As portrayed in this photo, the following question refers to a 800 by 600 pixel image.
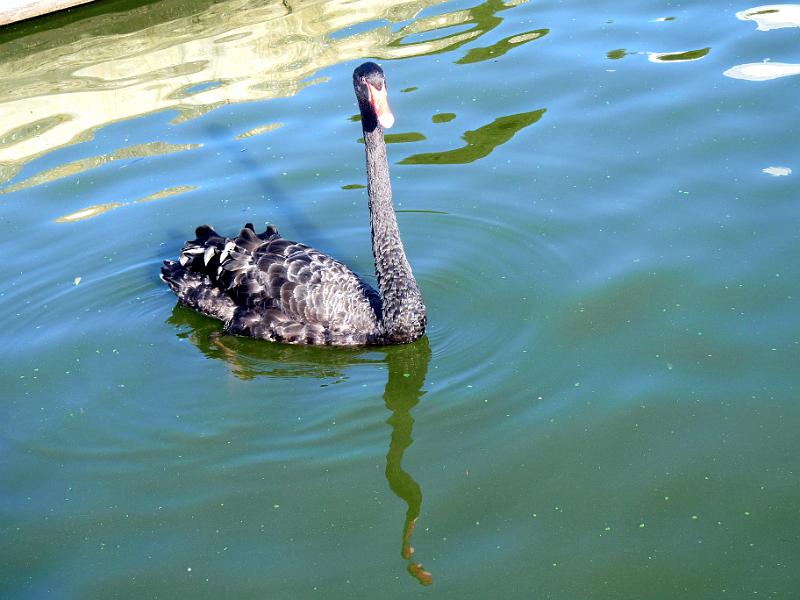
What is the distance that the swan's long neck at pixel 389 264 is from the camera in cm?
550

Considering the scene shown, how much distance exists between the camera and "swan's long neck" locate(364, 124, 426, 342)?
5.50 metres

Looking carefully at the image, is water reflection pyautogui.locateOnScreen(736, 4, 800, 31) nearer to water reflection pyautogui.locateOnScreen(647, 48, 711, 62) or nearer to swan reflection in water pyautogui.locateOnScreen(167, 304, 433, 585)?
water reflection pyautogui.locateOnScreen(647, 48, 711, 62)

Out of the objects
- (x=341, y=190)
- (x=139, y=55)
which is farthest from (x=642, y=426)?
(x=139, y=55)

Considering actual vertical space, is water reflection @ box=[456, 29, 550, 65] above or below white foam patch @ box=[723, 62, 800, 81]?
above

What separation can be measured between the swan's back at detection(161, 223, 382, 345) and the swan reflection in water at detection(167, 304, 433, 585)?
0.22 ft

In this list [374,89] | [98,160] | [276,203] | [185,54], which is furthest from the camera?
[185,54]

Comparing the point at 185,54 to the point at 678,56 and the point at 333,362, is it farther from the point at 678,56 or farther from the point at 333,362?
the point at 333,362

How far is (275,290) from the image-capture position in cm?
589

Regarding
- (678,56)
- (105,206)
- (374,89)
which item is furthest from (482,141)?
(105,206)

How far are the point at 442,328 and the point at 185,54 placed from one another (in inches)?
206

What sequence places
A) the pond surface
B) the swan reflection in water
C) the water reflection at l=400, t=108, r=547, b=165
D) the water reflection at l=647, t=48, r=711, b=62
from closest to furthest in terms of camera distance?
the pond surface → the swan reflection in water → the water reflection at l=400, t=108, r=547, b=165 → the water reflection at l=647, t=48, r=711, b=62

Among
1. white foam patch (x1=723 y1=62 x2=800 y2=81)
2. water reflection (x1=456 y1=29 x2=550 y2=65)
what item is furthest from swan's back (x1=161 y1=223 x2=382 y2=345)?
white foam patch (x1=723 y1=62 x2=800 y2=81)

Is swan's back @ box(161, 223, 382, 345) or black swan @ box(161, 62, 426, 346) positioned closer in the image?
black swan @ box(161, 62, 426, 346)

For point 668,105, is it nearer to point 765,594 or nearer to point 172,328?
point 172,328
